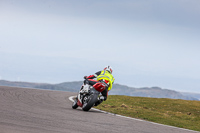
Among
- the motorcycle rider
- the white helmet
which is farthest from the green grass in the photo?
the white helmet

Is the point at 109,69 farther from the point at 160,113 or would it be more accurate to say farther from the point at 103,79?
the point at 160,113

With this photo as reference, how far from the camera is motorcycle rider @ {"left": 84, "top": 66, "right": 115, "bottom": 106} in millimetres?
14875

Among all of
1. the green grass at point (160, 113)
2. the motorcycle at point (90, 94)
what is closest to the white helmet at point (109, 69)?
the motorcycle at point (90, 94)

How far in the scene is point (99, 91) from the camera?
14680 mm

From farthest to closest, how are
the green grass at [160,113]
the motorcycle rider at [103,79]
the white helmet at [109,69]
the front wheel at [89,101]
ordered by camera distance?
the white helmet at [109,69] → the motorcycle rider at [103,79] → the green grass at [160,113] → the front wheel at [89,101]

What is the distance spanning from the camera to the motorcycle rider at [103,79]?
14.9m

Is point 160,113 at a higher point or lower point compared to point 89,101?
lower

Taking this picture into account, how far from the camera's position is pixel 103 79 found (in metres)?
14.9

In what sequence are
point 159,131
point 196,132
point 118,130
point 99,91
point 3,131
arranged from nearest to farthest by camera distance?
point 3,131
point 118,130
point 159,131
point 196,132
point 99,91

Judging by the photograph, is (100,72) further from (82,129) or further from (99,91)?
(82,129)

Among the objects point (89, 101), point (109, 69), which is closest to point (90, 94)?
point (89, 101)

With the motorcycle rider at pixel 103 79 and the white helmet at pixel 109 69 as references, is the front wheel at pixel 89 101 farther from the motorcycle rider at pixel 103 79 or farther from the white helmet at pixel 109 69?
the white helmet at pixel 109 69

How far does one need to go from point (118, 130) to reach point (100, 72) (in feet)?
19.7

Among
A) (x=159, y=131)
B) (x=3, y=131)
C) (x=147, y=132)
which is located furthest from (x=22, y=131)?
(x=159, y=131)
